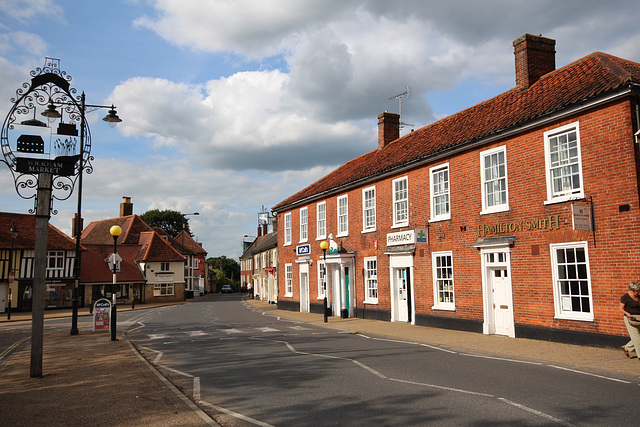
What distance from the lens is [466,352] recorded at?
41.1ft

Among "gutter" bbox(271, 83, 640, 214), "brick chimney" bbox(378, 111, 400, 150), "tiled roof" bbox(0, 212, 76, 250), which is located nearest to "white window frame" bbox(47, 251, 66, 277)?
"tiled roof" bbox(0, 212, 76, 250)

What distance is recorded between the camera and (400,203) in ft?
68.0

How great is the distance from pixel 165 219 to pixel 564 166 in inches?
3037

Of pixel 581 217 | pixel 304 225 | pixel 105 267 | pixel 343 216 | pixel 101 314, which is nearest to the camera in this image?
pixel 581 217

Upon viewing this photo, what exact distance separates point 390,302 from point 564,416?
14.6 meters

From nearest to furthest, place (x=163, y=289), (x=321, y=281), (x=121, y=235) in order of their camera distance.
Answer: (x=321, y=281) < (x=163, y=289) < (x=121, y=235)

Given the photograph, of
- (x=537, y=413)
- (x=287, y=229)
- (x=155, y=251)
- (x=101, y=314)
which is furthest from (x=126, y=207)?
(x=537, y=413)

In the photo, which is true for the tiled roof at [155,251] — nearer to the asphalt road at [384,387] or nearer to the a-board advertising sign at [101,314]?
the a-board advertising sign at [101,314]

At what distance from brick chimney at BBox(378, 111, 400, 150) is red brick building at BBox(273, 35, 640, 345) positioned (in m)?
2.70

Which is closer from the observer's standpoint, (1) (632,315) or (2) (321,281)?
(1) (632,315)

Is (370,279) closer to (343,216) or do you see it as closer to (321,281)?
(343,216)

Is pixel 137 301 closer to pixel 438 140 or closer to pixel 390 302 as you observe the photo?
pixel 390 302

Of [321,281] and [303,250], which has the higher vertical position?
[303,250]

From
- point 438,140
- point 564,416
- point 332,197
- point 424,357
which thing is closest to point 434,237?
point 438,140
